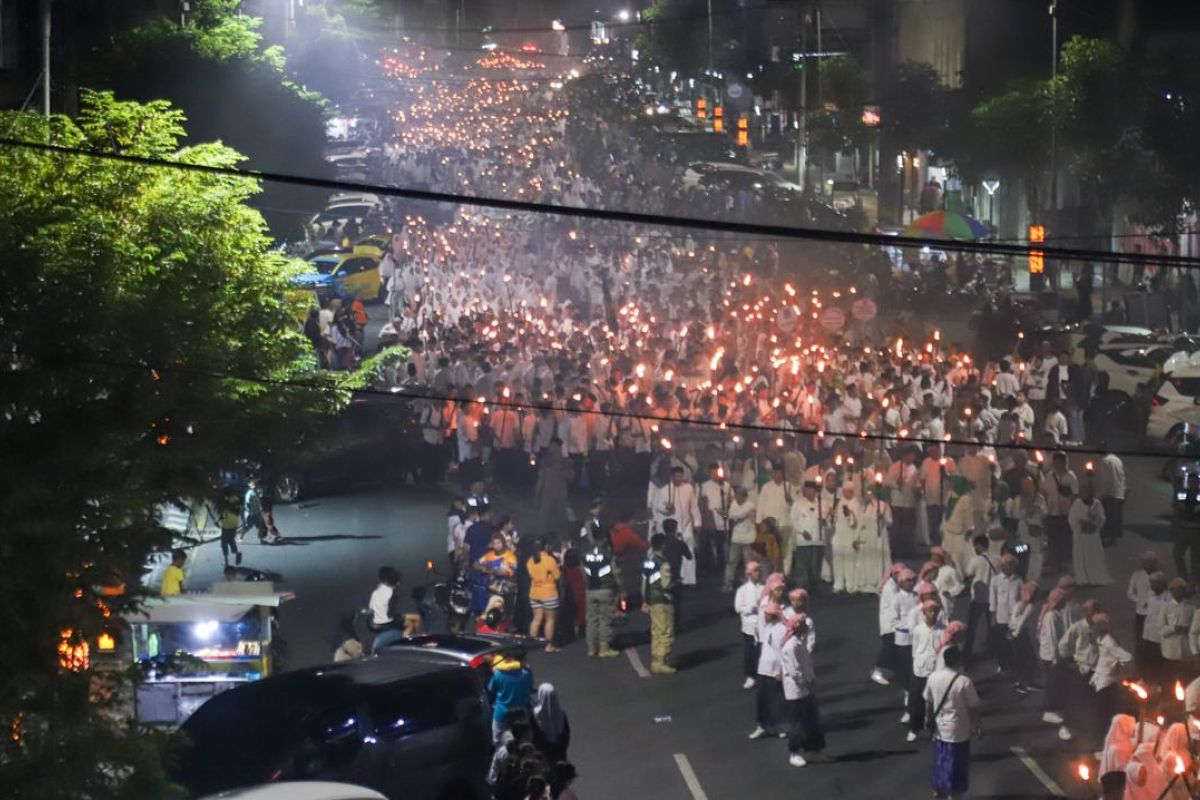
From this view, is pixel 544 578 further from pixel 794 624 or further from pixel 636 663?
pixel 794 624

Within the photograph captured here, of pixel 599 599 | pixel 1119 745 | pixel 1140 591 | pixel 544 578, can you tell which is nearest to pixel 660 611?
pixel 599 599

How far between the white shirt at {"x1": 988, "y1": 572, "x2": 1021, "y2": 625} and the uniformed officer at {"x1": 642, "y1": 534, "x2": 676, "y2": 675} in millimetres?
2848

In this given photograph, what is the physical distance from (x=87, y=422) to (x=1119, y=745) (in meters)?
6.99

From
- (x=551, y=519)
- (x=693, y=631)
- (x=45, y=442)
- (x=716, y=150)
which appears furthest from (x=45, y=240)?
(x=716, y=150)

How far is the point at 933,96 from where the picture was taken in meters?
47.2

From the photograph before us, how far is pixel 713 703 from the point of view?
1578 centimetres

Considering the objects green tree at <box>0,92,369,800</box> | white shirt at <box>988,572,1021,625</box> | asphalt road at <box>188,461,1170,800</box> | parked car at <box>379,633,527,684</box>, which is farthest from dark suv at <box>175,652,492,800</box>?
white shirt at <box>988,572,1021,625</box>

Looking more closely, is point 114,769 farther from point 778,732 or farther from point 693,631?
point 693,631

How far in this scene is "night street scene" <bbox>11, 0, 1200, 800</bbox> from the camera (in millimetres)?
9828

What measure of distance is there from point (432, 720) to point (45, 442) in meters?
4.10

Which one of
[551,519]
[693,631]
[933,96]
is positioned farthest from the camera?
[933,96]

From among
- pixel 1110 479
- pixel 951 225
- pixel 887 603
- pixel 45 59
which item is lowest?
pixel 887 603

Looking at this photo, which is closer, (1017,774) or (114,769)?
(114,769)

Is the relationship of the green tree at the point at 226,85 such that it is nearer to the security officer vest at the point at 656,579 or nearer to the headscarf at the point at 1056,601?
the security officer vest at the point at 656,579
